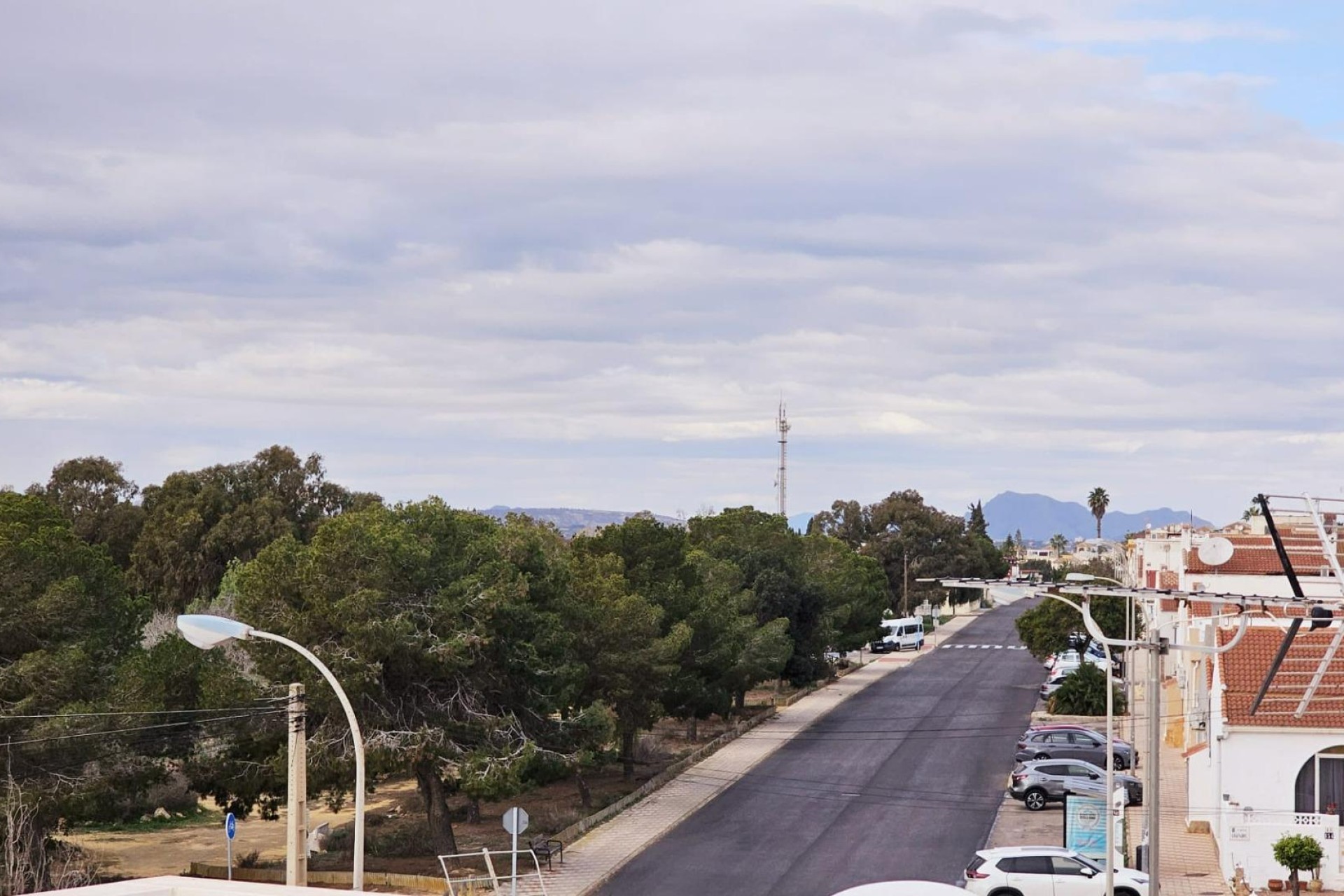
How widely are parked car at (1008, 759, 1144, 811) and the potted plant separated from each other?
435 inches

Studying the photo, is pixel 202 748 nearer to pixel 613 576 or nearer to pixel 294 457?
pixel 613 576

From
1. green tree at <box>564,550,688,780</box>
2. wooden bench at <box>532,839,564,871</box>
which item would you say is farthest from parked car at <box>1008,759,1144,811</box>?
wooden bench at <box>532,839,564,871</box>

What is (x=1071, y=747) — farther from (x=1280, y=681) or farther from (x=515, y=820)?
(x=515, y=820)

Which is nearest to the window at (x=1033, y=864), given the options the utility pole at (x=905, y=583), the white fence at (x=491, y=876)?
the white fence at (x=491, y=876)

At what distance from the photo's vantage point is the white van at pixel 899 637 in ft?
336

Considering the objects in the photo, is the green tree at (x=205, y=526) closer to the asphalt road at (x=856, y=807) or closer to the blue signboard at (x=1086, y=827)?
the asphalt road at (x=856, y=807)

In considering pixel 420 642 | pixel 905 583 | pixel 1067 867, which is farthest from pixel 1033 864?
pixel 905 583

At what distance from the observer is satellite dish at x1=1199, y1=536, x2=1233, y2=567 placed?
31734mm

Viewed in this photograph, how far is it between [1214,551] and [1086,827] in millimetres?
8893

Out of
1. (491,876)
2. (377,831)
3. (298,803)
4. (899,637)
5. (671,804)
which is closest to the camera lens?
(298,803)

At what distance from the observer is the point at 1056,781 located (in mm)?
45750

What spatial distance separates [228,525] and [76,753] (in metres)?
44.2

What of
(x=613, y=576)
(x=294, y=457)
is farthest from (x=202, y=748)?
(x=294, y=457)

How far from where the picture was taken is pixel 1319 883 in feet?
113
